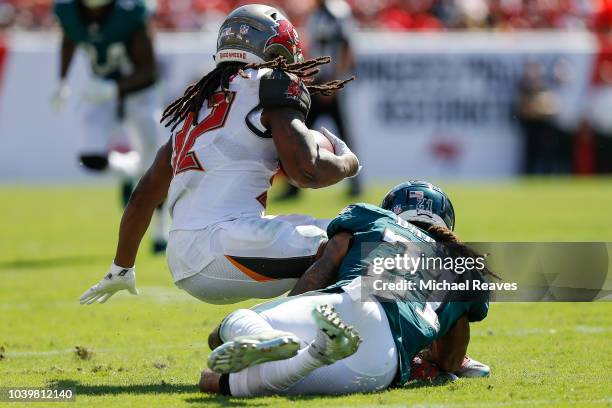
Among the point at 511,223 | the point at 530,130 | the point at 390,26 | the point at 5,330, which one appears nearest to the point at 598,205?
the point at 511,223

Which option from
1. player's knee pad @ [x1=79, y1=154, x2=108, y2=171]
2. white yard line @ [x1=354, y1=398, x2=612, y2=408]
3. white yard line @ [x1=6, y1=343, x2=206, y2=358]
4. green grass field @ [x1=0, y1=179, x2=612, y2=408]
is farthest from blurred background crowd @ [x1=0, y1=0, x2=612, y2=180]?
white yard line @ [x1=354, y1=398, x2=612, y2=408]

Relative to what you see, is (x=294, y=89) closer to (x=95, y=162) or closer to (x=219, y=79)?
(x=219, y=79)

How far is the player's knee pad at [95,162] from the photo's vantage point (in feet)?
30.0

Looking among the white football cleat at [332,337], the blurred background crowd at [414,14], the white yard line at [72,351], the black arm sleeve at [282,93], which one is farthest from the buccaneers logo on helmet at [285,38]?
the blurred background crowd at [414,14]

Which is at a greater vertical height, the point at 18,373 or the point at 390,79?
the point at 18,373

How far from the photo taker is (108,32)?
9289 mm

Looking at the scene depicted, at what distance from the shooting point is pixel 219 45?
4832 millimetres

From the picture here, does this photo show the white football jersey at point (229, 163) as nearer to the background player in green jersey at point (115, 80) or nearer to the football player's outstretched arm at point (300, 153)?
the football player's outstretched arm at point (300, 153)

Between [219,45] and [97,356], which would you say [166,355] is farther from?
[219,45]

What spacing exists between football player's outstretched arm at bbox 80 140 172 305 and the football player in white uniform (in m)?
0.09

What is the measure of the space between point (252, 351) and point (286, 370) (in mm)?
265

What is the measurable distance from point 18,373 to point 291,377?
4.57 feet

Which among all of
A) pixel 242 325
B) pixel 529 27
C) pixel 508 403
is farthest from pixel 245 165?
pixel 529 27

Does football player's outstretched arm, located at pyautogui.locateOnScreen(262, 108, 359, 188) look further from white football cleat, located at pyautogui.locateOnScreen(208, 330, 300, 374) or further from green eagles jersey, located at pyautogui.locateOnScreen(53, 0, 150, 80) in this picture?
green eagles jersey, located at pyautogui.locateOnScreen(53, 0, 150, 80)
